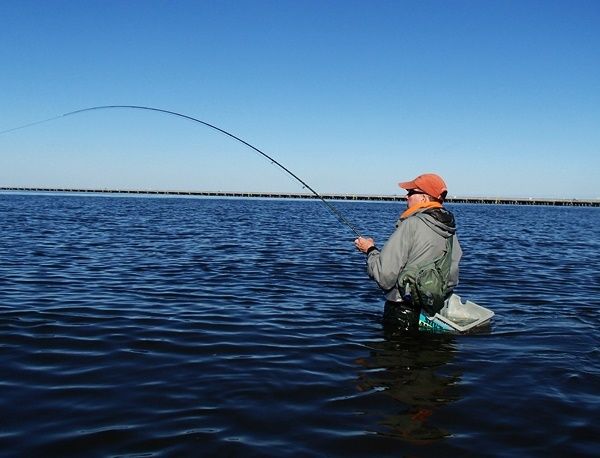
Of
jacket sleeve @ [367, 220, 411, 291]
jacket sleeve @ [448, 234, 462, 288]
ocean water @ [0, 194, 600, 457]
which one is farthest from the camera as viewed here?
jacket sleeve @ [448, 234, 462, 288]

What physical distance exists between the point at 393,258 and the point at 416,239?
0.41 meters

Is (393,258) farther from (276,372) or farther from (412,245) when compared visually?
(276,372)

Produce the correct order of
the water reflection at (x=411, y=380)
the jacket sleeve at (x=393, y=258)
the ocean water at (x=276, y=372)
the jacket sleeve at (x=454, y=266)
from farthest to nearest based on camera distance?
1. the jacket sleeve at (x=454, y=266)
2. the jacket sleeve at (x=393, y=258)
3. the water reflection at (x=411, y=380)
4. the ocean water at (x=276, y=372)

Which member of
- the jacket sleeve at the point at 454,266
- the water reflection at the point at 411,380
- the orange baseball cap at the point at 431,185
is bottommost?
the water reflection at the point at 411,380

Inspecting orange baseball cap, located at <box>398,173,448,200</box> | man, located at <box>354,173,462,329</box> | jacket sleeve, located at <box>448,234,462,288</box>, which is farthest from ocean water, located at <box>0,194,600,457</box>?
orange baseball cap, located at <box>398,173,448,200</box>

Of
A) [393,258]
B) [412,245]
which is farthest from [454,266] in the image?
[393,258]

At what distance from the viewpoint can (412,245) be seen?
6934 millimetres

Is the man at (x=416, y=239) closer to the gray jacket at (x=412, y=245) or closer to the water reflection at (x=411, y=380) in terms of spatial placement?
the gray jacket at (x=412, y=245)

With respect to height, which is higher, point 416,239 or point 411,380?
point 416,239

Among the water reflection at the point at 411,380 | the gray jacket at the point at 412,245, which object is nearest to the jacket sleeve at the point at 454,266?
the gray jacket at the point at 412,245

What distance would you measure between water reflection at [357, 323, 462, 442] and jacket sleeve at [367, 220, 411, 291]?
928 millimetres

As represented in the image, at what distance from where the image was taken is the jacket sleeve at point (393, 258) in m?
6.81

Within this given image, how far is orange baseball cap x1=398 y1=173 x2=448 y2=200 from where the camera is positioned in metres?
7.15

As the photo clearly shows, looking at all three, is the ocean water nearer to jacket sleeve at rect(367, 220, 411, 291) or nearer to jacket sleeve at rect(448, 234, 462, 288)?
jacket sleeve at rect(448, 234, 462, 288)
